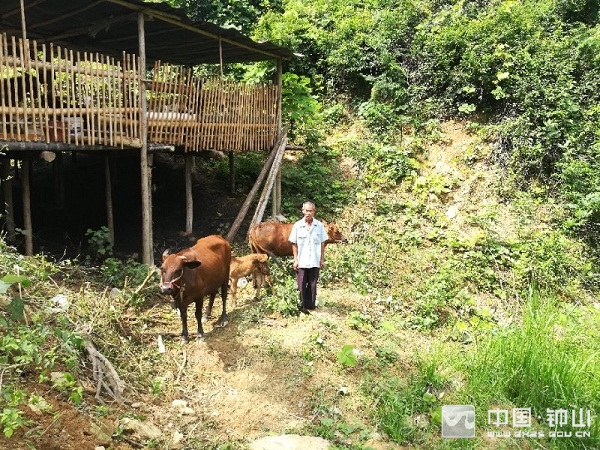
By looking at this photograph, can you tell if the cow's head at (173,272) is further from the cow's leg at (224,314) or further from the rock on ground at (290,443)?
the rock on ground at (290,443)

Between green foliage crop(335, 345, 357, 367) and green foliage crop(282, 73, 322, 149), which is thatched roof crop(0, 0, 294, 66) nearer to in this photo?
green foliage crop(282, 73, 322, 149)

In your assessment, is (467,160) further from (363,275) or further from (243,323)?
(243,323)

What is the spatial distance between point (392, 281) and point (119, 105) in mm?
5819

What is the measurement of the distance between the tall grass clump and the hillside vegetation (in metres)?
0.02

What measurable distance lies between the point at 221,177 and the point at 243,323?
7.36 m

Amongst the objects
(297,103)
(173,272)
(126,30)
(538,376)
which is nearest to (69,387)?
(173,272)

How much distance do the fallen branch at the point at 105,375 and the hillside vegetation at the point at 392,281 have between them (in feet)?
0.17

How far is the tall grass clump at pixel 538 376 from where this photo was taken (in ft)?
18.8

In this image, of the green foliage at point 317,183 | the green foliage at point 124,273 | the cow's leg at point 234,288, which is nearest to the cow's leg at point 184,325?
the cow's leg at point 234,288

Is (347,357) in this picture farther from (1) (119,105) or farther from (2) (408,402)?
(1) (119,105)

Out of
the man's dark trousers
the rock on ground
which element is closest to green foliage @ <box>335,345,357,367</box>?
the rock on ground

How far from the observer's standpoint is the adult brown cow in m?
6.12

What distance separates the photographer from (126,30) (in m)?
10.4

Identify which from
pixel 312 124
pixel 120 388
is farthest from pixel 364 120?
pixel 120 388
